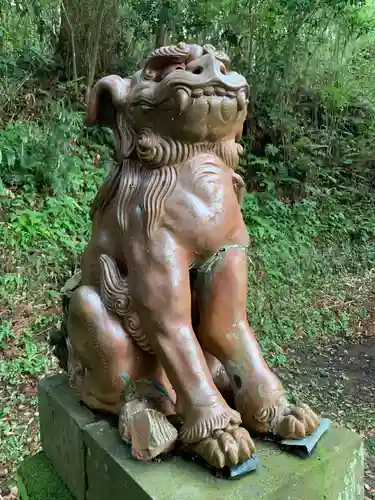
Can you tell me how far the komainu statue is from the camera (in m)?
1.22

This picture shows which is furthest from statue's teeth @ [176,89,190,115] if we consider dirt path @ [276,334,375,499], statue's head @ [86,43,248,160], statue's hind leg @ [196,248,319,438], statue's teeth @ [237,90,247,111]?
dirt path @ [276,334,375,499]

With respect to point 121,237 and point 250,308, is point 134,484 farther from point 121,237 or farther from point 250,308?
point 250,308

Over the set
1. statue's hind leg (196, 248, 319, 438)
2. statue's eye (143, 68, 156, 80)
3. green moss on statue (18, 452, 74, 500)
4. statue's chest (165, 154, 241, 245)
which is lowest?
green moss on statue (18, 452, 74, 500)

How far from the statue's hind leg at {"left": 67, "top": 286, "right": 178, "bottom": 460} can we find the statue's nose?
61 cm

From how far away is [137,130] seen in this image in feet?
4.39

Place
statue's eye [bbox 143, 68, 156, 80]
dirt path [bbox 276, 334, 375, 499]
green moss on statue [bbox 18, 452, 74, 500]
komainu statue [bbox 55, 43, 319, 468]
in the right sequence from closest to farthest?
komainu statue [bbox 55, 43, 319, 468] → statue's eye [bbox 143, 68, 156, 80] → green moss on statue [bbox 18, 452, 74, 500] → dirt path [bbox 276, 334, 375, 499]

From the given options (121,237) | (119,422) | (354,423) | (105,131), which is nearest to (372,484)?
(354,423)

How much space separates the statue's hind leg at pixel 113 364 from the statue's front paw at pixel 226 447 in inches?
4.2

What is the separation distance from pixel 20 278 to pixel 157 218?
2342 mm

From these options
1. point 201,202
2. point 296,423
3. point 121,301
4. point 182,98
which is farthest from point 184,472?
point 182,98

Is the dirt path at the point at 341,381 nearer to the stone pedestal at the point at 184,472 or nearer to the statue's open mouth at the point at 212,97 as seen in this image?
the stone pedestal at the point at 184,472

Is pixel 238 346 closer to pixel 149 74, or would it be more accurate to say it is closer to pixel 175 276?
pixel 175 276

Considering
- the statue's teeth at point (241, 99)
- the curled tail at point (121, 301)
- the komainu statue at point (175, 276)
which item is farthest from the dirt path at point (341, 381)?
the statue's teeth at point (241, 99)

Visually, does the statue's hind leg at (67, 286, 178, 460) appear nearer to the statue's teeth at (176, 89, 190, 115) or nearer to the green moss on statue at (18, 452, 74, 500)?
the green moss on statue at (18, 452, 74, 500)
